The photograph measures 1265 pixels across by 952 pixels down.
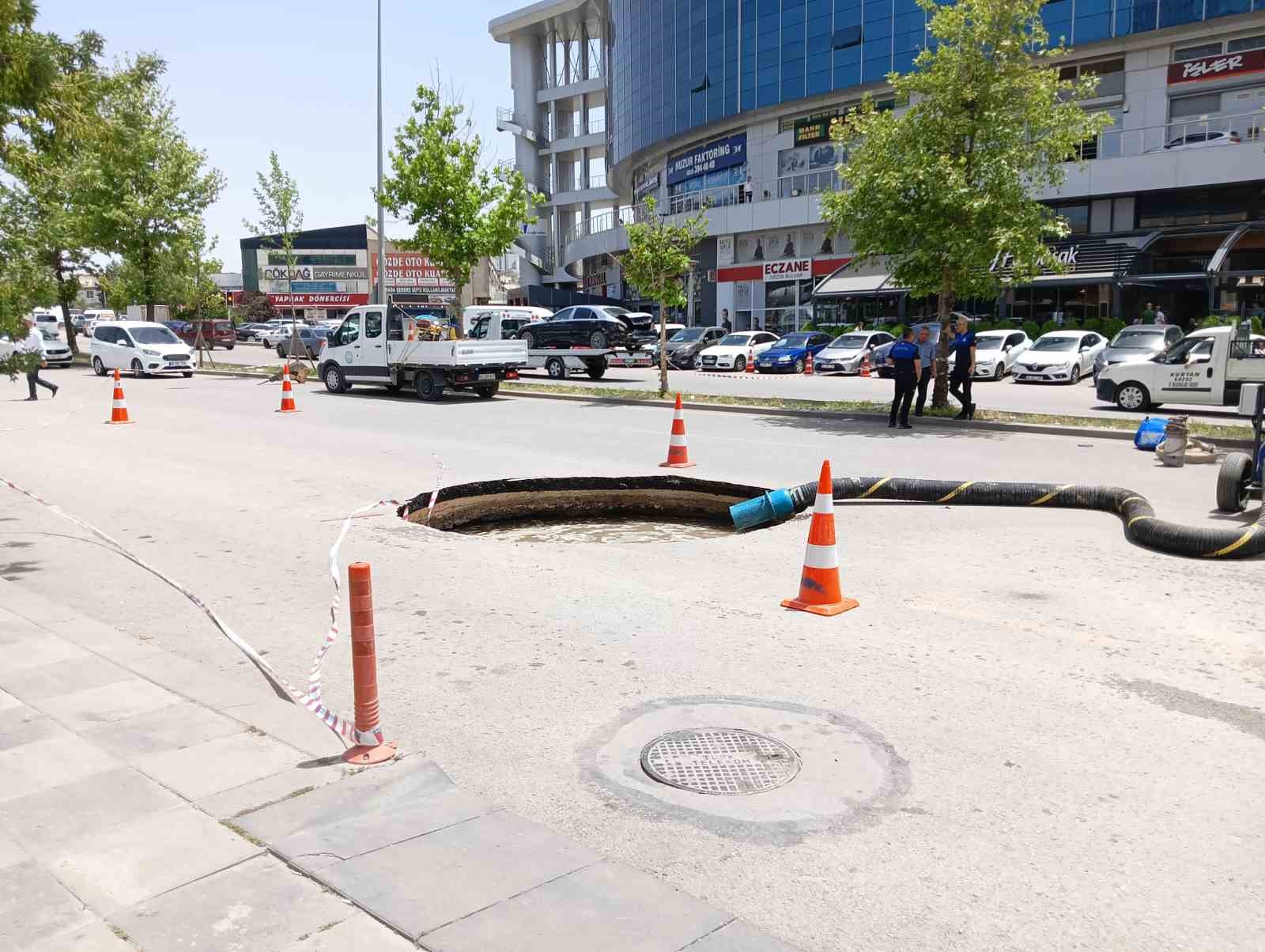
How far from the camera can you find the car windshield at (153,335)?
31.3 metres

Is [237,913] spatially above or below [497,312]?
below

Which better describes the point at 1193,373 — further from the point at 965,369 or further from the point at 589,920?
the point at 589,920

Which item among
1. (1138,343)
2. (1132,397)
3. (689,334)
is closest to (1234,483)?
(1132,397)

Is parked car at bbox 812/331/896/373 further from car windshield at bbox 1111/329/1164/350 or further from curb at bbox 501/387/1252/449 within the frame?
curb at bbox 501/387/1252/449

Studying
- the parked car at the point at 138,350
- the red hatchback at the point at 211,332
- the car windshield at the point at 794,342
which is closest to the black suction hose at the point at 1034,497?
the car windshield at the point at 794,342

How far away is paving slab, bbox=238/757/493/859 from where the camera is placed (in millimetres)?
3539

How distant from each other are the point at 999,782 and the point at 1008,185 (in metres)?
16.6

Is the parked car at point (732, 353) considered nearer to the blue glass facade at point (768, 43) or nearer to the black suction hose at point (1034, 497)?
the blue glass facade at point (768, 43)

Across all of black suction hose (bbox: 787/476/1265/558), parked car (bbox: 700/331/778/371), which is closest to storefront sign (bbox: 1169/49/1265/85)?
parked car (bbox: 700/331/778/371)

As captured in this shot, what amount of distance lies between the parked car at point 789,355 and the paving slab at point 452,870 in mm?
32132

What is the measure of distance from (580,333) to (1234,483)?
22254 millimetres

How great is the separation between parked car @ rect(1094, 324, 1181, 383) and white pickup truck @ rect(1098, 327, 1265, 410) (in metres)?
5.94

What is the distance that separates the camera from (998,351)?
30656 mm

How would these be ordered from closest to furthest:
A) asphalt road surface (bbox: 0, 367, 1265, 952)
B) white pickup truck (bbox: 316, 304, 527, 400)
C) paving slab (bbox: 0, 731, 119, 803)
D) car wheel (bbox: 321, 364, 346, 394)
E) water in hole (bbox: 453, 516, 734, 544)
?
asphalt road surface (bbox: 0, 367, 1265, 952)
paving slab (bbox: 0, 731, 119, 803)
water in hole (bbox: 453, 516, 734, 544)
white pickup truck (bbox: 316, 304, 527, 400)
car wheel (bbox: 321, 364, 346, 394)
